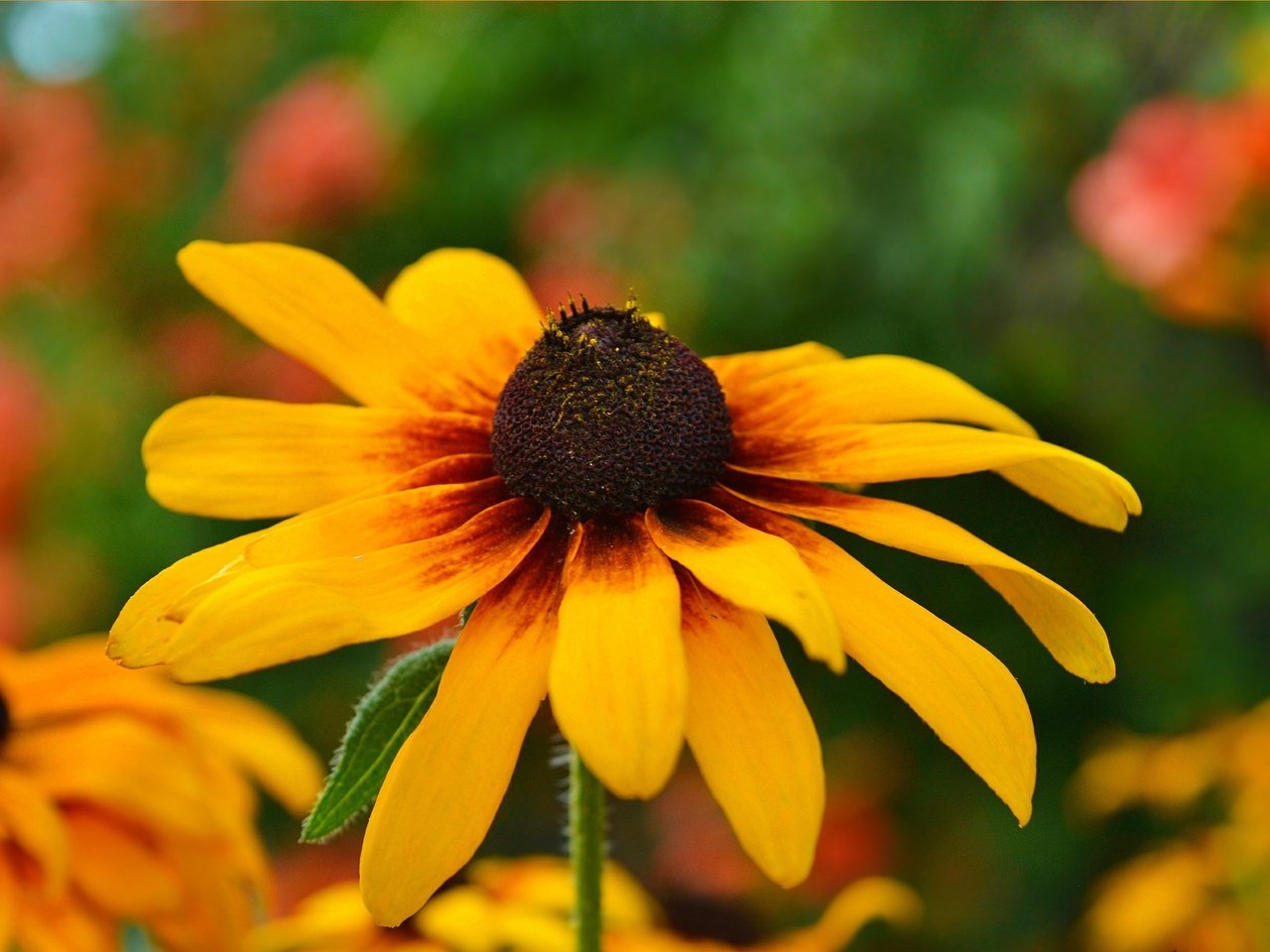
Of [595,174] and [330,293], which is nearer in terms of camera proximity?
[330,293]

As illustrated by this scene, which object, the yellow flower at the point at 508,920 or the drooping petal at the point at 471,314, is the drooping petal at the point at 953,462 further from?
the yellow flower at the point at 508,920

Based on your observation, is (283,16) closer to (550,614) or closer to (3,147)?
(3,147)

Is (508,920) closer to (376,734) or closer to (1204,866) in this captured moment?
(376,734)

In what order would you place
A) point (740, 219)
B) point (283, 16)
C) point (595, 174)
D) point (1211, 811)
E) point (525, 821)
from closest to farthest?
point (1211, 811), point (740, 219), point (595, 174), point (525, 821), point (283, 16)

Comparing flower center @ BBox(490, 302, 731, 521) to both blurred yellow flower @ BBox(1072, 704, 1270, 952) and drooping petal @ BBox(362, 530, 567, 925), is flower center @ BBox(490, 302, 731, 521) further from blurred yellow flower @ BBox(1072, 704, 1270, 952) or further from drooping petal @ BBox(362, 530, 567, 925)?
blurred yellow flower @ BBox(1072, 704, 1270, 952)

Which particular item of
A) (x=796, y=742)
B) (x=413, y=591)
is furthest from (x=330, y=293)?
(x=796, y=742)

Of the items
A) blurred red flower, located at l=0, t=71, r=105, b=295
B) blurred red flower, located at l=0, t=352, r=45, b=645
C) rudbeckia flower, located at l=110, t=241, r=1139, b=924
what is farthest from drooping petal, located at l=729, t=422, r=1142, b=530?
blurred red flower, located at l=0, t=71, r=105, b=295
